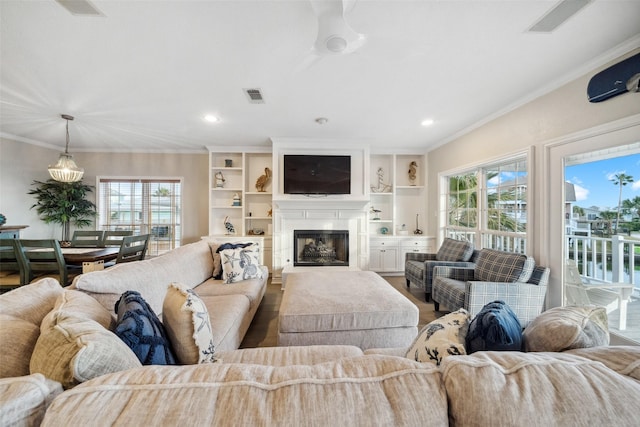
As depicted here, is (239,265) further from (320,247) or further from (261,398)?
(261,398)

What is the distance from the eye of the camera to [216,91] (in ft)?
7.99

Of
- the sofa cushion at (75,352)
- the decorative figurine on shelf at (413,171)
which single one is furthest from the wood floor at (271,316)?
the decorative figurine on shelf at (413,171)

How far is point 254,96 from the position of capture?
2.55 meters

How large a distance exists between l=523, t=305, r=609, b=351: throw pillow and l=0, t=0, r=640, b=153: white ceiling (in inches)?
68.8

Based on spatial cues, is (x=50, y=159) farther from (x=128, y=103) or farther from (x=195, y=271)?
(x=195, y=271)

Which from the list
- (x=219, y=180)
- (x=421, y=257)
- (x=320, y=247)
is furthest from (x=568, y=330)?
(x=219, y=180)

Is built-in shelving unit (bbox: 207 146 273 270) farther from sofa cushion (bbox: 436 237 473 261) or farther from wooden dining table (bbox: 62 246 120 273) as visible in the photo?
sofa cushion (bbox: 436 237 473 261)

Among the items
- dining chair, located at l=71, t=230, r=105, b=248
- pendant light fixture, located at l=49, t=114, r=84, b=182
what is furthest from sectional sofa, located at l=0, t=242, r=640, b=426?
pendant light fixture, located at l=49, t=114, r=84, b=182

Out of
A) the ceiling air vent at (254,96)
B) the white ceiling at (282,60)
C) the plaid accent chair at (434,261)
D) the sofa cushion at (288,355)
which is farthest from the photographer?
the plaid accent chair at (434,261)

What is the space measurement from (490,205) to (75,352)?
4102 mm

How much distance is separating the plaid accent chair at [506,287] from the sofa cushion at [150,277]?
8.40 ft

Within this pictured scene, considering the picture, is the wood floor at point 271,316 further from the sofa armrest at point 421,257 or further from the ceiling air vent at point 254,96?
the ceiling air vent at point 254,96

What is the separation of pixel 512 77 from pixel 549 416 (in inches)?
109

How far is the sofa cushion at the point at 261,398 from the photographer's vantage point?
437 millimetres
